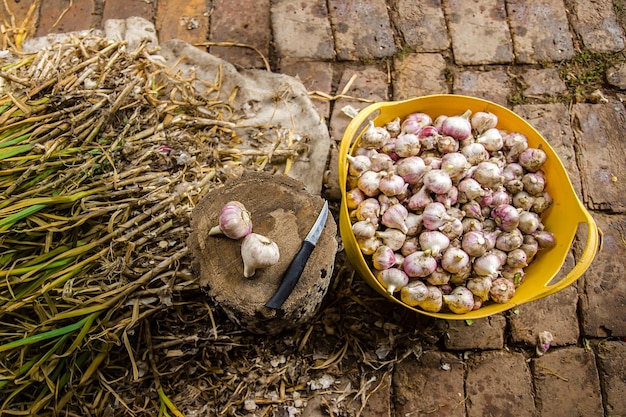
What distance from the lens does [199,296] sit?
1979mm

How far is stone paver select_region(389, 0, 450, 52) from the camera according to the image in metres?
2.62

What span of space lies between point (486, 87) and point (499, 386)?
1.30 m

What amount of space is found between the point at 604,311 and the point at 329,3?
71.1 inches

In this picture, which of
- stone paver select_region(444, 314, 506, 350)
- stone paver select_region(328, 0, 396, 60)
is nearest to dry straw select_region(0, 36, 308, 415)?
stone paver select_region(328, 0, 396, 60)

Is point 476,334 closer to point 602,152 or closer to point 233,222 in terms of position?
point 602,152

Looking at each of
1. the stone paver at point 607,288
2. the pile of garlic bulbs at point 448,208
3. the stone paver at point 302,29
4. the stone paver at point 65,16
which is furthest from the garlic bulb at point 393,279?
the stone paver at point 65,16

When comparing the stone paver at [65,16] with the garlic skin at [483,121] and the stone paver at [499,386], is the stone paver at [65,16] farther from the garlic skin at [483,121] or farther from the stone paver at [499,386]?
the stone paver at [499,386]

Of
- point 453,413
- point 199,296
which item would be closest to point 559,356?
point 453,413

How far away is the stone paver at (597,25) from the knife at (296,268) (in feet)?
5.87

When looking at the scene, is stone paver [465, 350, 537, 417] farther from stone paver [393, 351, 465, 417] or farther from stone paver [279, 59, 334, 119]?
stone paver [279, 59, 334, 119]

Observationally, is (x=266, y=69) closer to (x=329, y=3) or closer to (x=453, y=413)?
(x=329, y=3)

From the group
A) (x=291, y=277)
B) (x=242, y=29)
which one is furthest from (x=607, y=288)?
(x=242, y=29)

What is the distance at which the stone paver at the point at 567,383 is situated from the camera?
2031mm

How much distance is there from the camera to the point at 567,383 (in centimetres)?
207
